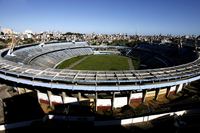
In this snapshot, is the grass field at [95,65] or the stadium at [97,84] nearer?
the stadium at [97,84]

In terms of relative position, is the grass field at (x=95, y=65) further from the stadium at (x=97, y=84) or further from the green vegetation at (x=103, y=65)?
the stadium at (x=97, y=84)

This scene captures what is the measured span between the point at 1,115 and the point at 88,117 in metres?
12.2

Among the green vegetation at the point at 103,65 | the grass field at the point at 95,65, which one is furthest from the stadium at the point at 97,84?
the green vegetation at the point at 103,65

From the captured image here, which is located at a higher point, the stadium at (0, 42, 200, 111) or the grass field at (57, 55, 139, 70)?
the stadium at (0, 42, 200, 111)

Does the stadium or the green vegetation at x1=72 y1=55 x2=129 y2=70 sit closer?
the stadium

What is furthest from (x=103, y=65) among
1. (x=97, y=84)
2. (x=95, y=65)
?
(x=97, y=84)

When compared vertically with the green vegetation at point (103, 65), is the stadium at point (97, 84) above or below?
above

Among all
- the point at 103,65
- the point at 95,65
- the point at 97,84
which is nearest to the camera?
the point at 97,84

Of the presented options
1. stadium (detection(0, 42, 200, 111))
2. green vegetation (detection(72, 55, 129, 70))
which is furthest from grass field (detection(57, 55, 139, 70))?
stadium (detection(0, 42, 200, 111))

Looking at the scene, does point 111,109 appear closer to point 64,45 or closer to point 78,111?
point 78,111

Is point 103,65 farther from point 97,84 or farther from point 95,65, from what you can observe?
point 97,84

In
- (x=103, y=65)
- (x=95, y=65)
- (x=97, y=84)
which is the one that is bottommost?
(x=103, y=65)

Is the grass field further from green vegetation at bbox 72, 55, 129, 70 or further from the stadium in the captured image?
the stadium

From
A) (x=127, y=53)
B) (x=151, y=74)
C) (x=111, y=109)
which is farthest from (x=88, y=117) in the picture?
(x=127, y=53)
